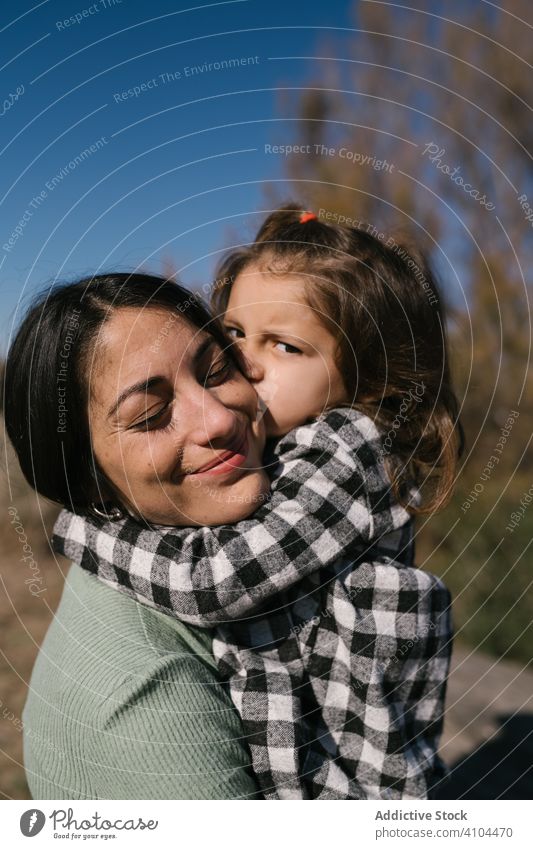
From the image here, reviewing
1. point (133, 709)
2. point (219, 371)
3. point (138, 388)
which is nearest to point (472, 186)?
point (219, 371)

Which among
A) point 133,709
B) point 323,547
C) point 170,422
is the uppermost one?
point 170,422

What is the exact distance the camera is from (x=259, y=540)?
0.89m

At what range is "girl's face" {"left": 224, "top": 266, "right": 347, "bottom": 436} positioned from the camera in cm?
98

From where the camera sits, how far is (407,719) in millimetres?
1061

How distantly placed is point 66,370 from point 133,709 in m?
0.37

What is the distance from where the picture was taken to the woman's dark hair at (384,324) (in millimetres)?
1022

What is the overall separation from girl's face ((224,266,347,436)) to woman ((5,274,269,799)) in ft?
0.16

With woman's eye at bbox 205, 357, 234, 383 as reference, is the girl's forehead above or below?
above

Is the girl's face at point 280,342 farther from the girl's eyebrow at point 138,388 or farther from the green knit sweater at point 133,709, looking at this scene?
the green knit sweater at point 133,709

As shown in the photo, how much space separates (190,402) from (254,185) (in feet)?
1.37

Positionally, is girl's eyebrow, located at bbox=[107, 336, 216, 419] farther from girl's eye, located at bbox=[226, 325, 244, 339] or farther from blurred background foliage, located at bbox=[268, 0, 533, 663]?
blurred background foliage, located at bbox=[268, 0, 533, 663]

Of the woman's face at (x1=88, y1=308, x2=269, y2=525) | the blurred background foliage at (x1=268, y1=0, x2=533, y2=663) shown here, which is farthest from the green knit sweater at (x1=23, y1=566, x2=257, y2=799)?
the blurred background foliage at (x1=268, y1=0, x2=533, y2=663)

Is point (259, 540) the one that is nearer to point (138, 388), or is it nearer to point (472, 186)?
point (138, 388)
